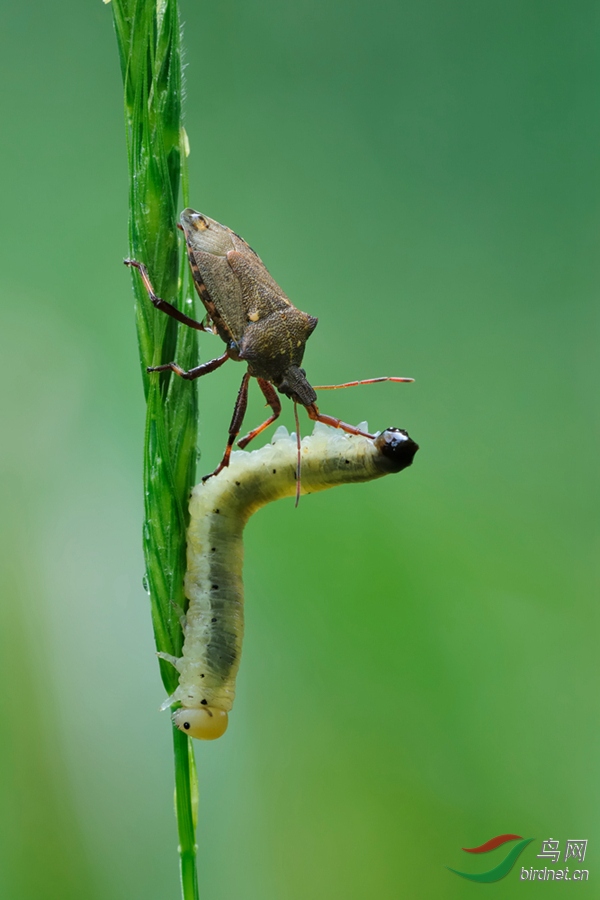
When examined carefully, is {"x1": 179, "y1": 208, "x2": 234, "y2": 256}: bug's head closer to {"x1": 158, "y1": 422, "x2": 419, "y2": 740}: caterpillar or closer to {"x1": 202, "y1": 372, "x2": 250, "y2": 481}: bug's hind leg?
{"x1": 202, "y1": 372, "x2": 250, "y2": 481}: bug's hind leg

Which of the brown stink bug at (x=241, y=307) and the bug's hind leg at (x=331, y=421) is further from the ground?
the brown stink bug at (x=241, y=307)

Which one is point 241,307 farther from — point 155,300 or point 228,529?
point 228,529

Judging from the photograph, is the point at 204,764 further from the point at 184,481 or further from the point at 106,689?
the point at 184,481

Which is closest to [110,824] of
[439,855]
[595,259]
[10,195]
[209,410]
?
[439,855]

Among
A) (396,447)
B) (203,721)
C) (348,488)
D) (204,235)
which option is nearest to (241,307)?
(204,235)

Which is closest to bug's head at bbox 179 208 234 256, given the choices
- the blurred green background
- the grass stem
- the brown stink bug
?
the brown stink bug

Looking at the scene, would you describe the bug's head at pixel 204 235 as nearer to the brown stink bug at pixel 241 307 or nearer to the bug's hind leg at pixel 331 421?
the brown stink bug at pixel 241 307

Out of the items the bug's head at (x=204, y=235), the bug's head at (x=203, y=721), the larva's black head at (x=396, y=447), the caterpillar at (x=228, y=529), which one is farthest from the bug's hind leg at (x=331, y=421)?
the bug's head at (x=203, y=721)
